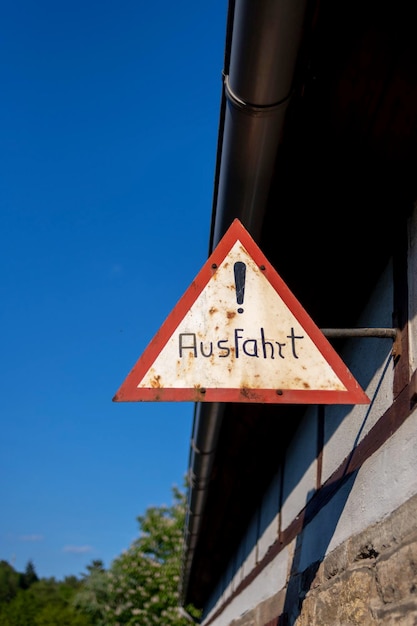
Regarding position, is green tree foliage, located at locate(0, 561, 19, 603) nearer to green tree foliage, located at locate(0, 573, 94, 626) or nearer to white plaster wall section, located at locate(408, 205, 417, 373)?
green tree foliage, located at locate(0, 573, 94, 626)

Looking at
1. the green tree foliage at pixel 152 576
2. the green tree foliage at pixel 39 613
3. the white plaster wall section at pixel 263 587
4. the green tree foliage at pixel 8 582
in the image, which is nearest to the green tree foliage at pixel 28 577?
the green tree foliage at pixel 8 582

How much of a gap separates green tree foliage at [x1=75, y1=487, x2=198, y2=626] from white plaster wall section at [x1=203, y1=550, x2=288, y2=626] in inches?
347

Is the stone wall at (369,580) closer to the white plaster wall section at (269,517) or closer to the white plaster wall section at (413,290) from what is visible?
the white plaster wall section at (413,290)

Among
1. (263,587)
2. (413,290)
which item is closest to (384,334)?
(413,290)

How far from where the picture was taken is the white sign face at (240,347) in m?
1.65

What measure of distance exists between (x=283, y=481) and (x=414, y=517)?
2.34 metres

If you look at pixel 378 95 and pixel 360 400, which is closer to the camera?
pixel 360 400

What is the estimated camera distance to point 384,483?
1.88 m

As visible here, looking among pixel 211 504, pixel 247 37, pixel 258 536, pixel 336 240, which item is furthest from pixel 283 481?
pixel 247 37

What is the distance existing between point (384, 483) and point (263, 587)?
2.25m

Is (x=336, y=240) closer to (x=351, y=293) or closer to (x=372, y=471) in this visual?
(x=351, y=293)

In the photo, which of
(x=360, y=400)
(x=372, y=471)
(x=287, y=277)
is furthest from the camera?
(x=287, y=277)

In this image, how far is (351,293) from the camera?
2.53 m

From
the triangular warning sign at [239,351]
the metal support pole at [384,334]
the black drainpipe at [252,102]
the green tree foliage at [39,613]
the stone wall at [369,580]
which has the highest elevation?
the green tree foliage at [39,613]
